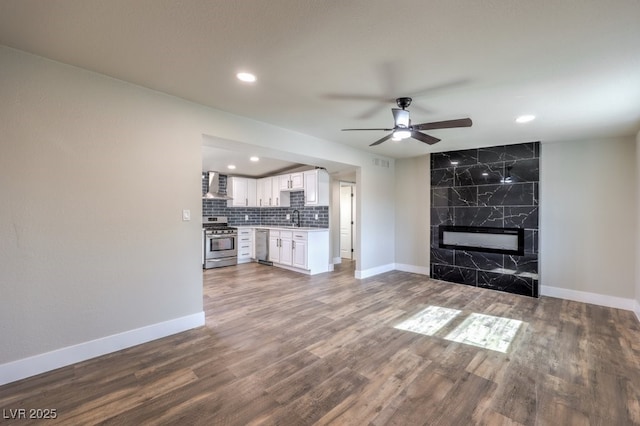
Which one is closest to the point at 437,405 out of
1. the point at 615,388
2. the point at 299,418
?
the point at 299,418

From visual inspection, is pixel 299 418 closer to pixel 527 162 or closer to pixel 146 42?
pixel 146 42

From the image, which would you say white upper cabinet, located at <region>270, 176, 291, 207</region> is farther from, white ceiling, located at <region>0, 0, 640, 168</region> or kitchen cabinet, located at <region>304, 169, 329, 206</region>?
white ceiling, located at <region>0, 0, 640, 168</region>

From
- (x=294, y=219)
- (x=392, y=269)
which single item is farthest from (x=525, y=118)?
(x=294, y=219)

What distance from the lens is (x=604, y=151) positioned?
4.14m

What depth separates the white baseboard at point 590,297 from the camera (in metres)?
3.95

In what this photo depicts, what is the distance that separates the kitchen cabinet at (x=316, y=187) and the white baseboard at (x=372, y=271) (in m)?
1.81

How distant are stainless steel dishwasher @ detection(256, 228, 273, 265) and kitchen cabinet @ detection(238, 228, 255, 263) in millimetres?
308

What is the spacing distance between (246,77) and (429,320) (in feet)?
11.0

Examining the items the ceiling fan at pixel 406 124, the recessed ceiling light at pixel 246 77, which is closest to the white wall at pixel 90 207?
the recessed ceiling light at pixel 246 77

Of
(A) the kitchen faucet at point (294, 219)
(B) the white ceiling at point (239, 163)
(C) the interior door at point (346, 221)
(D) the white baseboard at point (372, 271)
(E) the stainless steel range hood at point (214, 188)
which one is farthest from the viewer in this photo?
(C) the interior door at point (346, 221)

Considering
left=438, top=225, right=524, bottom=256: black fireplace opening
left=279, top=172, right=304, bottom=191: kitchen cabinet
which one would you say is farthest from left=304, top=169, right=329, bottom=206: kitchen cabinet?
left=438, top=225, right=524, bottom=256: black fireplace opening

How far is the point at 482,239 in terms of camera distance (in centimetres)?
503

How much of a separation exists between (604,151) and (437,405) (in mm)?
4680

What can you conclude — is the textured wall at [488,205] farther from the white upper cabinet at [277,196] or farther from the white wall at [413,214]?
the white upper cabinet at [277,196]
